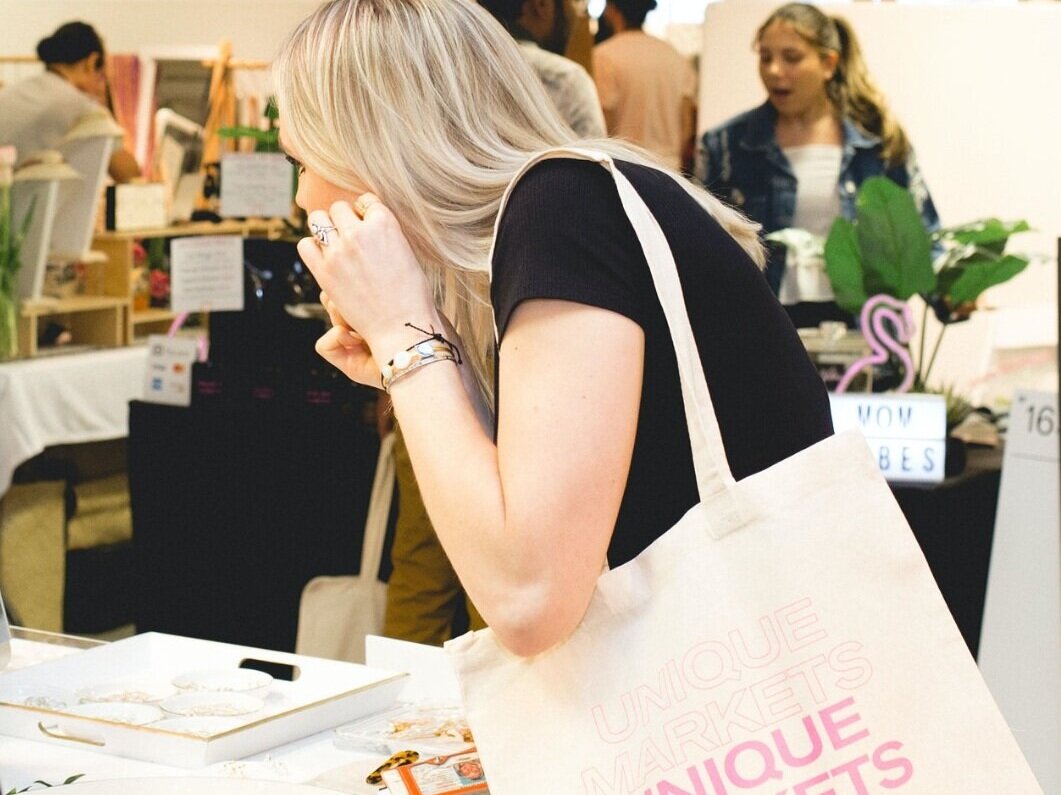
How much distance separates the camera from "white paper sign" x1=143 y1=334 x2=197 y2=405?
3418 millimetres

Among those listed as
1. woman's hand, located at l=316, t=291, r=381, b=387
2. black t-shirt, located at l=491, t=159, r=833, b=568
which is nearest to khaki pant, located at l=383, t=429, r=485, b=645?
woman's hand, located at l=316, t=291, r=381, b=387

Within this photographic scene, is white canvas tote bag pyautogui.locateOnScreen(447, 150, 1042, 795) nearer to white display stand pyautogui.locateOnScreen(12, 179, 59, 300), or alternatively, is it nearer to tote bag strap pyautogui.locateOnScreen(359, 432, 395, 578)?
tote bag strap pyautogui.locateOnScreen(359, 432, 395, 578)

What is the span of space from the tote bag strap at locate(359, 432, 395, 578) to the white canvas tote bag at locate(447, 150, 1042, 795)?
2059mm

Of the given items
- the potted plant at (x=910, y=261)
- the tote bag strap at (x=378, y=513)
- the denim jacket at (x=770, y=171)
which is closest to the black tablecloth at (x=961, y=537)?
the potted plant at (x=910, y=261)

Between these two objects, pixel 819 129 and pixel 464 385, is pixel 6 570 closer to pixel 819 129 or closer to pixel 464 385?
pixel 819 129

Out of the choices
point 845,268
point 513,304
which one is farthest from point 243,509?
point 513,304

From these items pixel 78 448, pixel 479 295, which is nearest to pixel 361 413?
pixel 78 448

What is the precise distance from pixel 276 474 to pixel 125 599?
1.00 meters

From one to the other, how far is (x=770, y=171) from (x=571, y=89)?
57cm

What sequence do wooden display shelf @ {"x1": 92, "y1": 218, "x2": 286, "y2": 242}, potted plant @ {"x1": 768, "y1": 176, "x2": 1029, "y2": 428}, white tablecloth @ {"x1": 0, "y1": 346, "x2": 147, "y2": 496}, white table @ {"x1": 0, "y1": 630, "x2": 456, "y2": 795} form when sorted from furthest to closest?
1. wooden display shelf @ {"x1": 92, "y1": 218, "x2": 286, "y2": 242}
2. white tablecloth @ {"x1": 0, "y1": 346, "x2": 147, "y2": 496}
3. potted plant @ {"x1": 768, "y1": 176, "x2": 1029, "y2": 428}
4. white table @ {"x1": 0, "y1": 630, "x2": 456, "y2": 795}

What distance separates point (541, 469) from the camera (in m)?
0.89

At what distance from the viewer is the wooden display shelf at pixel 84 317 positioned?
12.1ft

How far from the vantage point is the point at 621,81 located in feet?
12.8

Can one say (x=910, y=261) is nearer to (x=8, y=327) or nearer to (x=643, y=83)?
(x=643, y=83)
